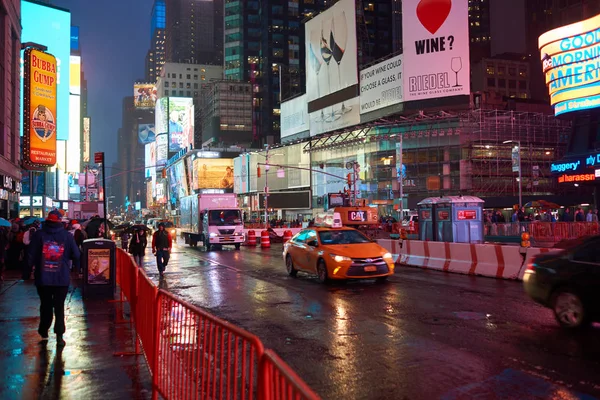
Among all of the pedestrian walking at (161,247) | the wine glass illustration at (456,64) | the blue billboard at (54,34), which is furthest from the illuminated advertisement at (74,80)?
the pedestrian walking at (161,247)

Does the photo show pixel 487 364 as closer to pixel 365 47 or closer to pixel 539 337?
pixel 539 337

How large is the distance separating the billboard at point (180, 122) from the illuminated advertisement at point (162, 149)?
4694mm

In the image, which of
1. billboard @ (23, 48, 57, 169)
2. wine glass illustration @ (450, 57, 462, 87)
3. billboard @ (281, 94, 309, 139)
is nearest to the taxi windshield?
billboard @ (23, 48, 57, 169)

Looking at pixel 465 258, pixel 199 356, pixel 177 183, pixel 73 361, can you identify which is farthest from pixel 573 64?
pixel 177 183

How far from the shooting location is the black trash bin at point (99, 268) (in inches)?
495

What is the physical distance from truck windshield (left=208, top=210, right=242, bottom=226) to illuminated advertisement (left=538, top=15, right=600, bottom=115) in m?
25.3

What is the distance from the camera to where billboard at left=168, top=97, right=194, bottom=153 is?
146 m

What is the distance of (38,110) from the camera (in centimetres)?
3928

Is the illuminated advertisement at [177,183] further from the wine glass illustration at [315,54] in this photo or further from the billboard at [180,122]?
the wine glass illustration at [315,54]

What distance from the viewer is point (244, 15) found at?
13262cm

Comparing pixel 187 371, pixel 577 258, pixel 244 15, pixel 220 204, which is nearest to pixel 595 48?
pixel 220 204

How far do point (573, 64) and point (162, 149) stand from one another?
140621mm

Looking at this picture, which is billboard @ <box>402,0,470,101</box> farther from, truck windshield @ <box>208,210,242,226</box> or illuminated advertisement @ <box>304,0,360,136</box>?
truck windshield @ <box>208,210,242,226</box>

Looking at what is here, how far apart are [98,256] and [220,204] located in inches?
981
